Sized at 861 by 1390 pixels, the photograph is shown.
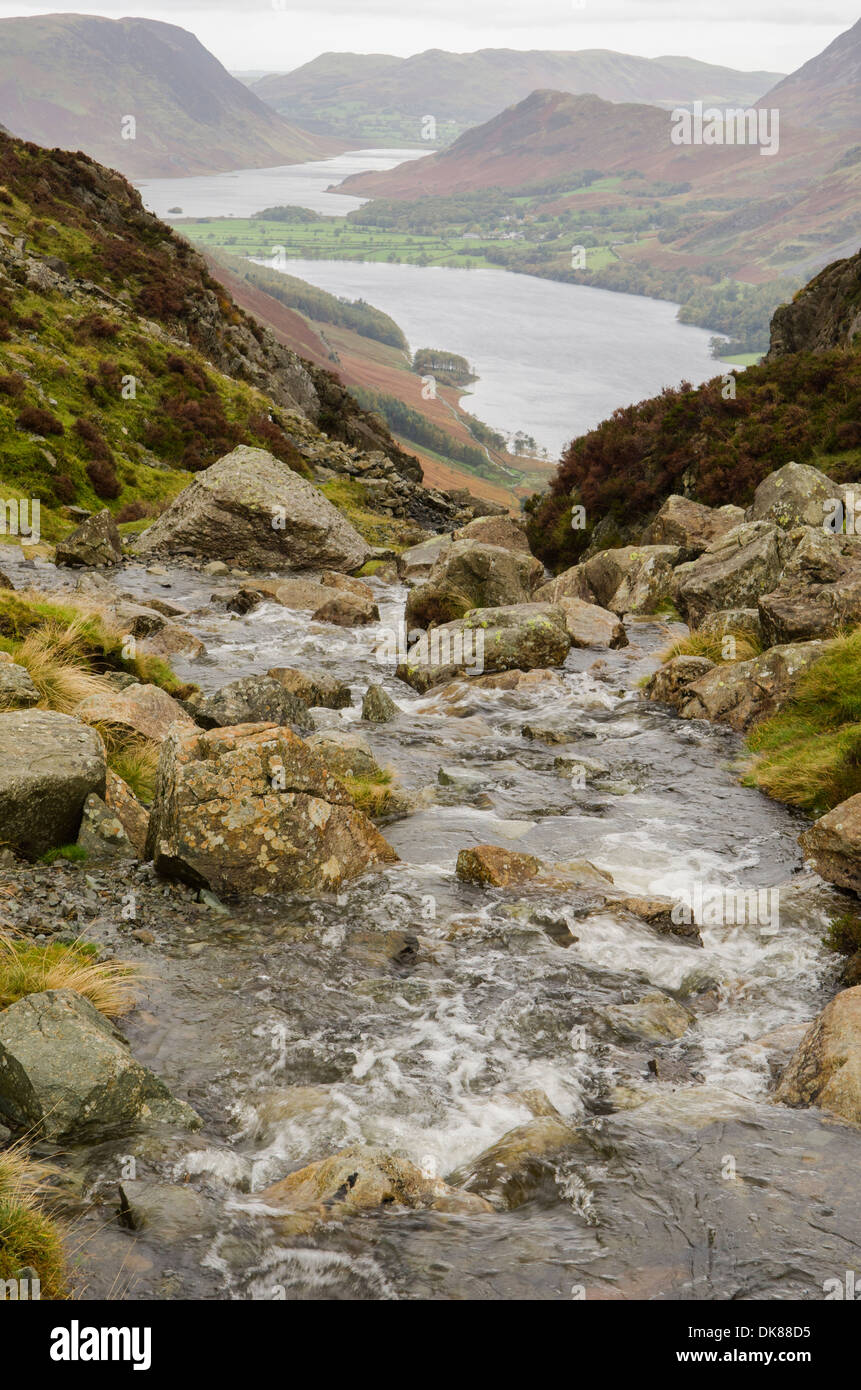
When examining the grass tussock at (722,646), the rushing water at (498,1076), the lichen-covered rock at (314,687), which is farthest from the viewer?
the grass tussock at (722,646)

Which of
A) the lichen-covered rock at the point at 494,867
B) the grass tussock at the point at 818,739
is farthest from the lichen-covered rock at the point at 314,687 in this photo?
the grass tussock at the point at 818,739

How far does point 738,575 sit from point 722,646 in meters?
2.73

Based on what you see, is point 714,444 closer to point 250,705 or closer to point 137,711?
point 250,705

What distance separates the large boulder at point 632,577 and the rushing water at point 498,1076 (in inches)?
524

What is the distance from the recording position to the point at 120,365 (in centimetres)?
4225

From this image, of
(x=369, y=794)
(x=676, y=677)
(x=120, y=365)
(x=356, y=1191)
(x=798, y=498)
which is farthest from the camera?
(x=120, y=365)

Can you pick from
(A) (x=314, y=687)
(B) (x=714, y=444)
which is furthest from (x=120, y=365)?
(A) (x=314, y=687)

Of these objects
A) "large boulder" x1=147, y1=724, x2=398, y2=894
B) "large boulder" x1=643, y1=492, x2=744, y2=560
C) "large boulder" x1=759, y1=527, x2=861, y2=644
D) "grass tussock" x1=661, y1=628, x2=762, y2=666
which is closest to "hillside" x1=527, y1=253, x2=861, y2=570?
"large boulder" x1=643, y1=492, x2=744, y2=560

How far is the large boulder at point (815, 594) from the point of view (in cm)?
1734

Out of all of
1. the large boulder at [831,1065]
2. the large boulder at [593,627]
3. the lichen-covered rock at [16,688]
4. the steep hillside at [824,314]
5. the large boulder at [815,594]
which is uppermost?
the steep hillside at [824,314]

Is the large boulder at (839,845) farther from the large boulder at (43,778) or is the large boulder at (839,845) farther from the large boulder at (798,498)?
the large boulder at (798,498)

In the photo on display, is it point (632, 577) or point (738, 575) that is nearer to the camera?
point (738, 575)

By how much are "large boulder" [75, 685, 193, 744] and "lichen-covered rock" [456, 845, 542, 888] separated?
418 centimetres
